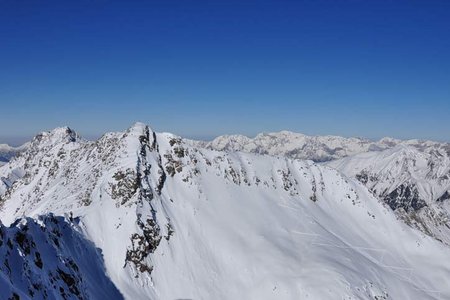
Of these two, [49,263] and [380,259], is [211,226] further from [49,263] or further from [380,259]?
[380,259]

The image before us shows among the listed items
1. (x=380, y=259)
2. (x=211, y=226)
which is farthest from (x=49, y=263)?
(x=380, y=259)

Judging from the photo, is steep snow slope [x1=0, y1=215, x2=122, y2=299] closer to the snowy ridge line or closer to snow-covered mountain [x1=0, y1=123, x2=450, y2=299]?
snow-covered mountain [x1=0, y1=123, x2=450, y2=299]

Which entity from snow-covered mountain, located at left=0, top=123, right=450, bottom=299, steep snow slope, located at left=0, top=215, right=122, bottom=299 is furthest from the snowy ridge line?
steep snow slope, located at left=0, top=215, right=122, bottom=299

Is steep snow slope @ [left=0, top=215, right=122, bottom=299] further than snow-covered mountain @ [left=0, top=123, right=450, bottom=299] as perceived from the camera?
No

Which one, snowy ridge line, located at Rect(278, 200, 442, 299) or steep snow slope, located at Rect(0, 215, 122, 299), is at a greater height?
steep snow slope, located at Rect(0, 215, 122, 299)

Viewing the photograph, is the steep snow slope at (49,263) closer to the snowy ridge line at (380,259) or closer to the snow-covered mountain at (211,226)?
the snow-covered mountain at (211,226)

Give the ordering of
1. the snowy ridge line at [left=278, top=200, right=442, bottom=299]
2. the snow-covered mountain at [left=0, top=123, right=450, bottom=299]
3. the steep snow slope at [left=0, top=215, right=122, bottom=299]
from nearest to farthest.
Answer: the steep snow slope at [left=0, top=215, right=122, bottom=299] → the snow-covered mountain at [left=0, top=123, right=450, bottom=299] → the snowy ridge line at [left=278, top=200, right=442, bottom=299]

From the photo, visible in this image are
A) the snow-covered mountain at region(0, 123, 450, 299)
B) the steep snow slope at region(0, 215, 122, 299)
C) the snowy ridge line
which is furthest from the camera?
the snowy ridge line

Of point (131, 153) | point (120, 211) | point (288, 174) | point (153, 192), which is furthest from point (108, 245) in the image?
point (288, 174)
